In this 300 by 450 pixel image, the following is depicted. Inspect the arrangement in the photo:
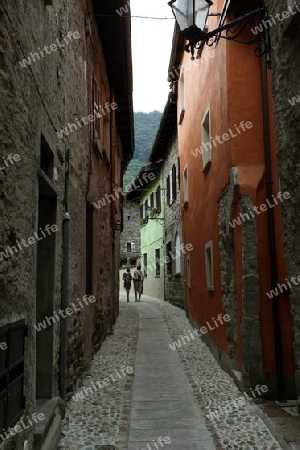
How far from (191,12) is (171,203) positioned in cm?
1096

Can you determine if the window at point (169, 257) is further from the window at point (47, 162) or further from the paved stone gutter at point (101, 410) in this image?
the window at point (47, 162)

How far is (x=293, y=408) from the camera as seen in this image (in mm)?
4316

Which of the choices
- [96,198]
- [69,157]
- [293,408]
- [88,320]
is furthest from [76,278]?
[293,408]

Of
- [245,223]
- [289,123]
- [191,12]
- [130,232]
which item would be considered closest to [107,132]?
[245,223]

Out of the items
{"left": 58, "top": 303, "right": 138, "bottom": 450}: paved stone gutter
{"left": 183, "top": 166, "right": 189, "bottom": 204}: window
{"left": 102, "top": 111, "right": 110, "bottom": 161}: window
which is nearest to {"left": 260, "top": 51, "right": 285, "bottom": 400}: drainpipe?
{"left": 58, "top": 303, "right": 138, "bottom": 450}: paved stone gutter

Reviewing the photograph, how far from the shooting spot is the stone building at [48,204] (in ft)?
8.02

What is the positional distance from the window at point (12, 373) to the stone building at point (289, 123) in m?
2.21

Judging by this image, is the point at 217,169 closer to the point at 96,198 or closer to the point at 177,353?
the point at 96,198

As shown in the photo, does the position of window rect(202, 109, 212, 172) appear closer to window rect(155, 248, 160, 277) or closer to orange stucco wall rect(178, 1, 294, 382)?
orange stucco wall rect(178, 1, 294, 382)

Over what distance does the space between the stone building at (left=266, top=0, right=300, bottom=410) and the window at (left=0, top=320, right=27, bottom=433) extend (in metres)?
2.21

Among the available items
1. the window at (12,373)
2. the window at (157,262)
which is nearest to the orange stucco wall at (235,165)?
the window at (12,373)

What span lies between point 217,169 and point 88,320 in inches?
121

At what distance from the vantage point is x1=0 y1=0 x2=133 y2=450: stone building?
2443mm

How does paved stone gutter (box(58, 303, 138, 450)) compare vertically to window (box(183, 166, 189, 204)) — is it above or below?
below
